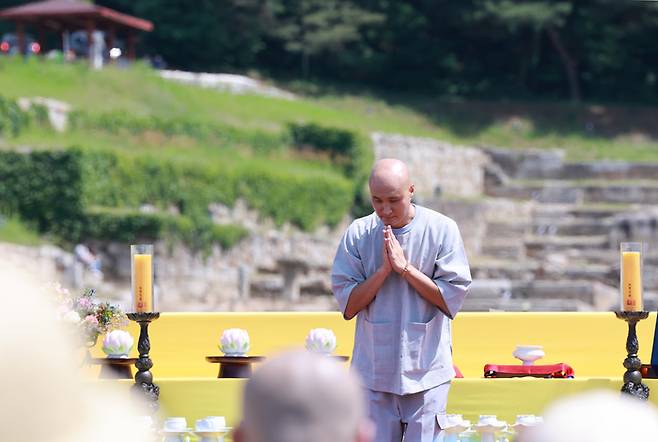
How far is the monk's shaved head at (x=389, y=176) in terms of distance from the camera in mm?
4727

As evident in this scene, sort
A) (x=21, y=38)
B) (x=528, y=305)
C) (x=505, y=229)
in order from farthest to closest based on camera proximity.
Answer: (x=21, y=38)
(x=505, y=229)
(x=528, y=305)

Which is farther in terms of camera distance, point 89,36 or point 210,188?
point 89,36

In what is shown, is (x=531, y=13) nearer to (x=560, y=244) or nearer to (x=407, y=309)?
(x=560, y=244)

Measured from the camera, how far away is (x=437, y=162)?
38781 mm

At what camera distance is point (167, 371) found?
7.32 metres

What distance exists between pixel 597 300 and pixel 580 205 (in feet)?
31.8

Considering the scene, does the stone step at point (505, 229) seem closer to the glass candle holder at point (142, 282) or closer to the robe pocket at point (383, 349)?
the glass candle holder at point (142, 282)

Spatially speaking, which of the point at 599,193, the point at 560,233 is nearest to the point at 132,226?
the point at 560,233

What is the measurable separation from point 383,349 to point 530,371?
1.60 metres

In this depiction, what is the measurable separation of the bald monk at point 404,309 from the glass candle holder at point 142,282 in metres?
0.87

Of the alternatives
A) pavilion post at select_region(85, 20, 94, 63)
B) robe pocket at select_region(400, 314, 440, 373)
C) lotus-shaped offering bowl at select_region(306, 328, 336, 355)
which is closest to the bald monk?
robe pocket at select_region(400, 314, 440, 373)

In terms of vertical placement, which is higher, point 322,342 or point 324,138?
point 324,138

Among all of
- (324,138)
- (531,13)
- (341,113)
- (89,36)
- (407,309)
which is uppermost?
(531,13)

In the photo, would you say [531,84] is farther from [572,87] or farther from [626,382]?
[626,382]
